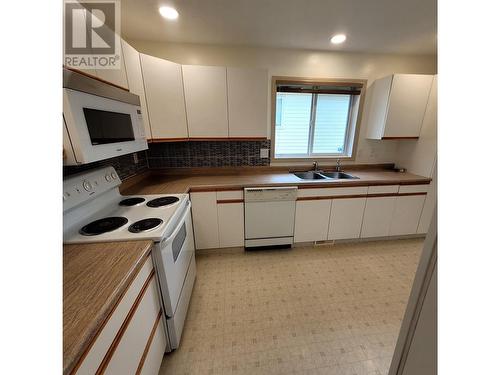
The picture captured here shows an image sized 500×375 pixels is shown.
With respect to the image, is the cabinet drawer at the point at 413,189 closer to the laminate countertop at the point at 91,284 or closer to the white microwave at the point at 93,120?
the laminate countertop at the point at 91,284

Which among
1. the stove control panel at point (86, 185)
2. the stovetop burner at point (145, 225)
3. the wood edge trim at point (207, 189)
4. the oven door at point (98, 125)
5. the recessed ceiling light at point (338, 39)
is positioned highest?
the recessed ceiling light at point (338, 39)

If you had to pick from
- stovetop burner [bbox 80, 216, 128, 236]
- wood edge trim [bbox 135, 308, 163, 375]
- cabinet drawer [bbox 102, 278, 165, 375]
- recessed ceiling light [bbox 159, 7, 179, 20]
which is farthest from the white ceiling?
wood edge trim [bbox 135, 308, 163, 375]

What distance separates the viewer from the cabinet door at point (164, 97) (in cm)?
178

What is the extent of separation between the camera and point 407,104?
2287 mm

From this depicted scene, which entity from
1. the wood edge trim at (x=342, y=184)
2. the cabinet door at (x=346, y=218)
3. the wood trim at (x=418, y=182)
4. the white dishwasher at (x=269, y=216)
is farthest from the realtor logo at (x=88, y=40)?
the wood trim at (x=418, y=182)

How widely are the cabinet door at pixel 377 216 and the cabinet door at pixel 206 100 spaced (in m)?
2.00

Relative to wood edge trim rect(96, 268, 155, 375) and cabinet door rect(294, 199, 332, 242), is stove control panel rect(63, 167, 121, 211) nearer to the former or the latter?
wood edge trim rect(96, 268, 155, 375)

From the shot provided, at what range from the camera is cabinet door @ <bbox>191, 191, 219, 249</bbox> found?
80.7 inches

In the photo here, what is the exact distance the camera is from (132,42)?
202 cm

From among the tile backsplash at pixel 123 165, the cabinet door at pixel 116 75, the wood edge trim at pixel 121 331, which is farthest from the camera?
the tile backsplash at pixel 123 165

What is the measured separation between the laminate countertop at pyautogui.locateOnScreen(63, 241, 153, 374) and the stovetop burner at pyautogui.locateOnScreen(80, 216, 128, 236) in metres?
0.12

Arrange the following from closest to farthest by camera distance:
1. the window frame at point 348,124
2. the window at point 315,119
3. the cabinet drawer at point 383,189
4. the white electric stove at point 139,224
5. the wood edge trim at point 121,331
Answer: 1. the wood edge trim at point 121,331
2. the white electric stove at point 139,224
3. the cabinet drawer at point 383,189
4. the window frame at point 348,124
5. the window at point 315,119
